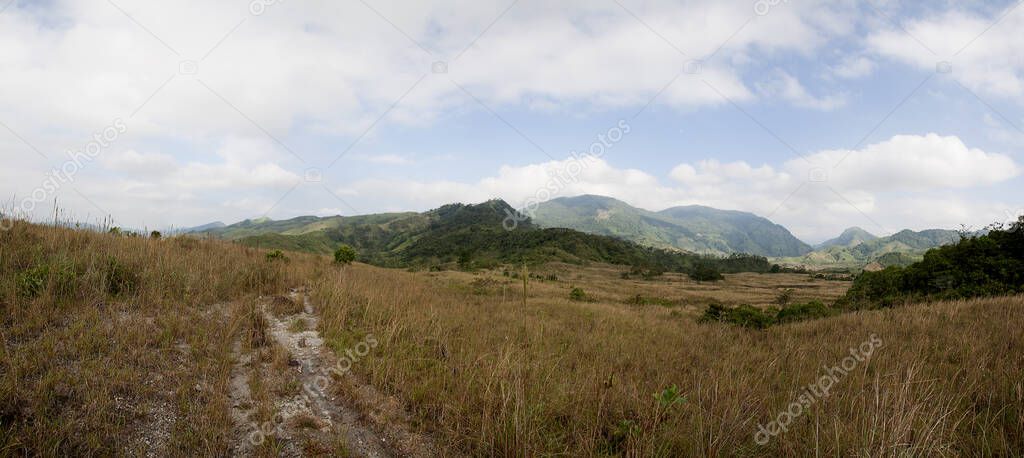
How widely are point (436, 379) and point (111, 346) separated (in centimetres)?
388

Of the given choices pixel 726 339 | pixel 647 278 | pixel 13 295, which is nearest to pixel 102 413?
pixel 13 295

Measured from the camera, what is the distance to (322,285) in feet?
30.6

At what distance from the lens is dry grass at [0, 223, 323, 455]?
344 cm

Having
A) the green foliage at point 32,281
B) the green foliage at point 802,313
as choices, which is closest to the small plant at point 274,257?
the green foliage at point 32,281

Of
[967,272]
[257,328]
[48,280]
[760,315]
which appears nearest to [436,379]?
[257,328]

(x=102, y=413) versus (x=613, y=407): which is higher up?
(x=102, y=413)

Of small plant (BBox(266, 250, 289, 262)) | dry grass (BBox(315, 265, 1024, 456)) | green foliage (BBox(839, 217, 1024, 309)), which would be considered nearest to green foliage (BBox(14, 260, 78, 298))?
dry grass (BBox(315, 265, 1024, 456))

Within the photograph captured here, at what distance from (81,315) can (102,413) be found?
279cm

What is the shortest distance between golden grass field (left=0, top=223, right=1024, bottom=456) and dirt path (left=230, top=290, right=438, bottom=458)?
8cm

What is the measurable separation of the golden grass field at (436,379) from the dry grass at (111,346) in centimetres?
2

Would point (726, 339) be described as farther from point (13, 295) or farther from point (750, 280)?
point (750, 280)

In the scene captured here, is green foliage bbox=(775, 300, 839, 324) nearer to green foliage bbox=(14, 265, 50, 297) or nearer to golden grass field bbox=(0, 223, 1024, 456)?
golden grass field bbox=(0, 223, 1024, 456)

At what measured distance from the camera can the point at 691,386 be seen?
19.7ft

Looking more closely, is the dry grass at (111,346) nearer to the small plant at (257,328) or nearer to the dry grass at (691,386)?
the small plant at (257,328)
